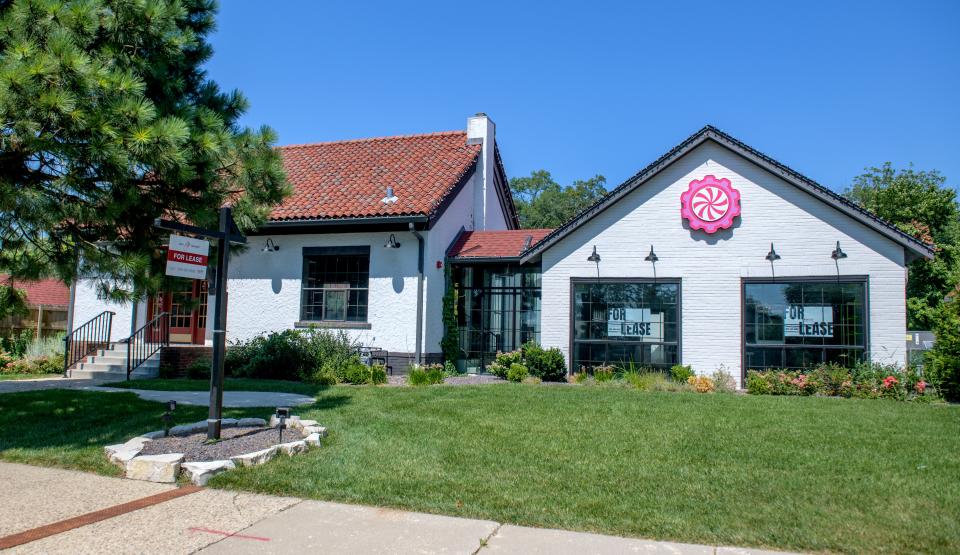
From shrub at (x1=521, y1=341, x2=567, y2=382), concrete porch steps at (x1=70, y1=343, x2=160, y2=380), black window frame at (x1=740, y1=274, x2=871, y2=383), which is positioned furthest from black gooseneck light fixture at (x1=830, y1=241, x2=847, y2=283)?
concrete porch steps at (x1=70, y1=343, x2=160, y2=380)

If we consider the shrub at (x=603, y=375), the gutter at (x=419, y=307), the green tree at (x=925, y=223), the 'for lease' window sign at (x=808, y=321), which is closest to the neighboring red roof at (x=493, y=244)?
the gutter at (x=419, y=307)

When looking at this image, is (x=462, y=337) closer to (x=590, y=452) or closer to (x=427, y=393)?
(x=427, y=393)

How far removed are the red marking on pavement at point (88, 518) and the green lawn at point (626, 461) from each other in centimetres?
43

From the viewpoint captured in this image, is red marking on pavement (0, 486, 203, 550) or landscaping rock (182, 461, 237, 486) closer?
red marking on pavement (0, 486, 203, 550)

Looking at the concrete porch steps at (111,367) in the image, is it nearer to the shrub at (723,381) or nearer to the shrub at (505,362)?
the shrub at (505,362)

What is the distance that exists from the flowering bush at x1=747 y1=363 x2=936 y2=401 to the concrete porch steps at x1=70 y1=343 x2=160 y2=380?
43.3 ft

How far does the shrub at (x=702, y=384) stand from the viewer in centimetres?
1328

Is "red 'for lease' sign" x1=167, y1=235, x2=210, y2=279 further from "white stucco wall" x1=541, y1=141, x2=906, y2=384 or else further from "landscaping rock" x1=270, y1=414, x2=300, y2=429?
"white stucco wall" x1=541, y1=141, x2=906, y2=384

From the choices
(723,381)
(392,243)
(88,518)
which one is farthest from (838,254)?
(88,518)

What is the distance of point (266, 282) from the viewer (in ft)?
56.3

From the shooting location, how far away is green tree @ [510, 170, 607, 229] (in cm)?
5809

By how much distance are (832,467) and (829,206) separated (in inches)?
356

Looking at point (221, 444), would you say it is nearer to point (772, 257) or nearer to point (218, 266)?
point (218, 266)

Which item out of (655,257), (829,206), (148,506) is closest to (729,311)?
(655,257)
